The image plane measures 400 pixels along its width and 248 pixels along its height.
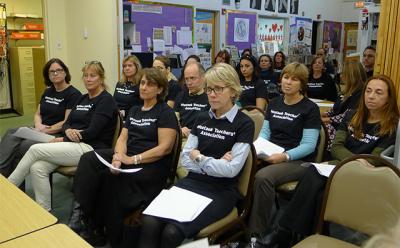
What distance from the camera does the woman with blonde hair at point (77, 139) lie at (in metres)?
2.90

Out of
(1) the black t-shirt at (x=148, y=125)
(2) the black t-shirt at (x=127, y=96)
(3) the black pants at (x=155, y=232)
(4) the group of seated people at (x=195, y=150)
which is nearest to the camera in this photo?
(3) the black pants at (x=155, y=232)

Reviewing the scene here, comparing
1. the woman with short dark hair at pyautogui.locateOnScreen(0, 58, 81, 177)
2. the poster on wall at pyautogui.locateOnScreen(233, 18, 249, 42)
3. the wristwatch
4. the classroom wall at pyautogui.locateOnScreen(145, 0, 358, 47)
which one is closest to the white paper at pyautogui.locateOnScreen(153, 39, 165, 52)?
the classroom wall at pyautogui.locateOnScreen(145, 0, 358, 47)

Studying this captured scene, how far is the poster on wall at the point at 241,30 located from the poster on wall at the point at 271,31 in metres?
0.56

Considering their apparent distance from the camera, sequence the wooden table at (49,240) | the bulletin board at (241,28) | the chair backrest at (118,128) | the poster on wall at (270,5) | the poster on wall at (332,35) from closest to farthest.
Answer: the wooden table at (49,240), the chair backrest at (118,128), the bulletin board at (241,28), the poster on wall at (270,5), the poster on wall at (332,35)

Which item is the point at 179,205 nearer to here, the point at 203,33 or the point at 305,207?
the point at 305,207

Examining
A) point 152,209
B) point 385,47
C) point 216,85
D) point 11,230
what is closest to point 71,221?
Result: point 152,209

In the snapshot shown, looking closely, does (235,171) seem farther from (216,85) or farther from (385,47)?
(385,47)

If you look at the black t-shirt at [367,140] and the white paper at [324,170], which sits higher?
the black t-shirt at [367,140]

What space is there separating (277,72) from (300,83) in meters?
3.36

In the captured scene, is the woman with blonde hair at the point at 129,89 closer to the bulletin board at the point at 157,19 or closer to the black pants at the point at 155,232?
the bulletin board at the point at 157,19

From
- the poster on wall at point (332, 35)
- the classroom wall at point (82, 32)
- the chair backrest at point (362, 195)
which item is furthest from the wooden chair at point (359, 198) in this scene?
the poster on wall at point (332, 35)

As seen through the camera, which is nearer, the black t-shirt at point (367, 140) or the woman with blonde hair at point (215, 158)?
the woman with blonde hair at point (215, 158)

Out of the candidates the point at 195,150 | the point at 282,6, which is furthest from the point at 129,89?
the point at 282,6

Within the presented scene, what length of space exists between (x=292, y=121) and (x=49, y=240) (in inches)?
76.5
